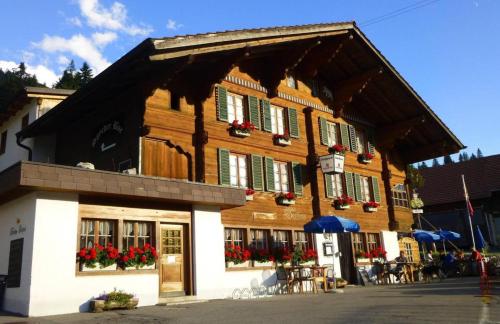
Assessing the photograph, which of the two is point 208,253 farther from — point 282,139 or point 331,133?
point 331,133

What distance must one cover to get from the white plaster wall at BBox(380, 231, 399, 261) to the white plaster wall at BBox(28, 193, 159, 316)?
562 inches

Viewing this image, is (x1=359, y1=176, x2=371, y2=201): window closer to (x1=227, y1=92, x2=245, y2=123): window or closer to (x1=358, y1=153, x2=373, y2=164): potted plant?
(x1=358, y1=153, x2=373, y2=164): potted plant

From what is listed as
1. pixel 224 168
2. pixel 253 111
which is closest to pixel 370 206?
pixel 253 111

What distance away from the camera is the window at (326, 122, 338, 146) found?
69.1 feet

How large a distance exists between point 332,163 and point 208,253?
714 centimetres

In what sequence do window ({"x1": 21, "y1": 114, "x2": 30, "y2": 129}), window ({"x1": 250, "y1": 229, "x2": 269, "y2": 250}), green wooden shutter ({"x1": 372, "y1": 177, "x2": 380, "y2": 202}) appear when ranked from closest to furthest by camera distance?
window ({"x1": 250, "y1": 229, "x2": 269, "y2": 250})
window ({"x1": 21, "y1": 114, "x2": 30, "y2": 129})
green wooden shutter ({"x1": 372, "y1": 177, "x2": 380, "y2": 202})

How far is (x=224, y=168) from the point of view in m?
16.0

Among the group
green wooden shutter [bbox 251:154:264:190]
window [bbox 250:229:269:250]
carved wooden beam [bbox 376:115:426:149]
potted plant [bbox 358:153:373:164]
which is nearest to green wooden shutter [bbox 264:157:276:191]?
green wooden shutter [bbox 251:154:264:190]

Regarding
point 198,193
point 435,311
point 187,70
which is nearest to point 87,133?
point 187,70

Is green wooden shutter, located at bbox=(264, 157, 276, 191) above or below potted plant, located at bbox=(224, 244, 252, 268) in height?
above

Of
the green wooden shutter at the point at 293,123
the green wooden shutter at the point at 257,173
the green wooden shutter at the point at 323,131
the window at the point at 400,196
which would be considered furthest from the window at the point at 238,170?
the window at the point at 400,196

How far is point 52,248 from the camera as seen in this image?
10.5 metres

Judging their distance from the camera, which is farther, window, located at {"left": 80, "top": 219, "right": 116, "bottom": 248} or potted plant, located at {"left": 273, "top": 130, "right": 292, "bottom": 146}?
potted plant, located at {"left": 273, "top": 130, "right": 292, "bottom": 146}

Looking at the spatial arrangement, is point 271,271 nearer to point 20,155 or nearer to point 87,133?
point 87,133
